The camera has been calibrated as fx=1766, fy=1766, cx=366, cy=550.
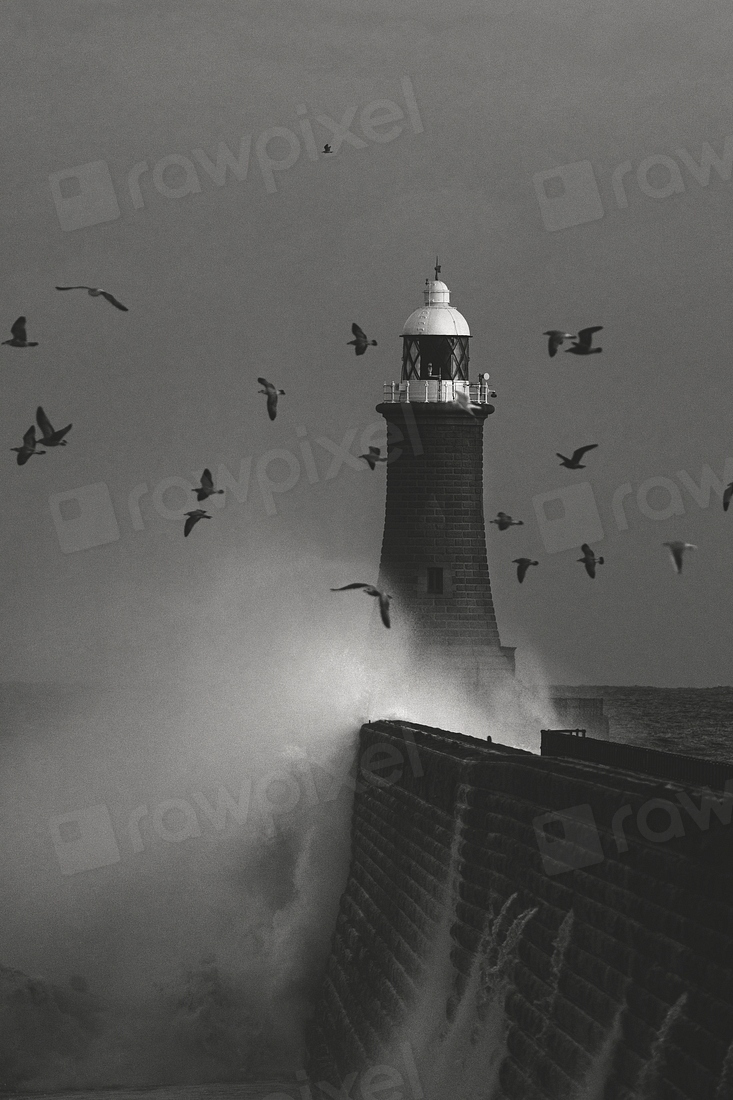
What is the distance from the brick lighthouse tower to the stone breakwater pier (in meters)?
16.5

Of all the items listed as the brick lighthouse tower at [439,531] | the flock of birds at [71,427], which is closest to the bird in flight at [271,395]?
the flock of birds at [71,427]

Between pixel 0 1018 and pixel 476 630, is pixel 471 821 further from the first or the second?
pixel 476 630

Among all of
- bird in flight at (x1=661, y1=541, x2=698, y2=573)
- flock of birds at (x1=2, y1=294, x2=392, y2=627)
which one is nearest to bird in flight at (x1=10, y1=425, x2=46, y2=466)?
flock of birds at (x1=2, y1=294, x2=392, y2=627)

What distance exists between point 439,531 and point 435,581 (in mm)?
1216

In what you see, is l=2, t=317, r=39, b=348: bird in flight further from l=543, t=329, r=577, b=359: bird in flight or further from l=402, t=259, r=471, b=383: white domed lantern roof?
l=402, t=259, r=471, b=383: white domed lantern roof

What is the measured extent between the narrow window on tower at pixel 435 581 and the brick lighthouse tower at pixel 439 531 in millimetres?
24

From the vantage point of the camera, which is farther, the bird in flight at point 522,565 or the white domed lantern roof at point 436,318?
the white domed lantern roof at point 436,318

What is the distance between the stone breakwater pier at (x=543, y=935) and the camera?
38.8 feet

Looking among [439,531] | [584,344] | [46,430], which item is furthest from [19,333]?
[439,531]

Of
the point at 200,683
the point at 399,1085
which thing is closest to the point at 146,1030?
the point at 399,1085

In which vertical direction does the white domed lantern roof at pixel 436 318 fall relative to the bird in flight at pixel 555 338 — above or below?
above

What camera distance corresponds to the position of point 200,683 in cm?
4938

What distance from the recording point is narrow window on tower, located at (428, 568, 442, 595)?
42.8 m

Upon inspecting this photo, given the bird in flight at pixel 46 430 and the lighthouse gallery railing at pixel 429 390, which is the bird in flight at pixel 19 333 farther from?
the lighthouse gallery railing at pixel 429 390
